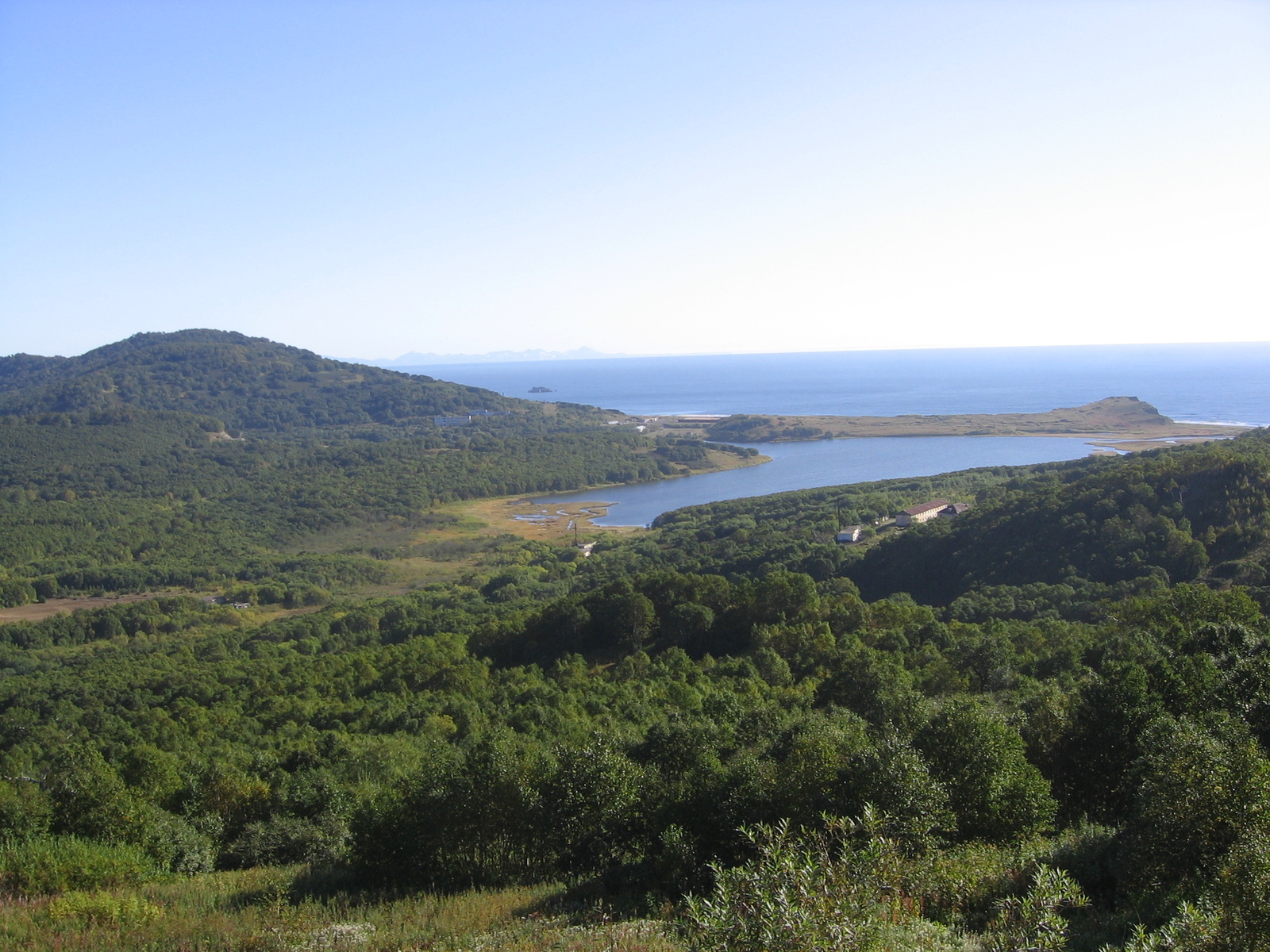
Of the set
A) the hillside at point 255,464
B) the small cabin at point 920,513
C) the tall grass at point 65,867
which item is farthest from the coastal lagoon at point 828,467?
the tall grass at point 65,867

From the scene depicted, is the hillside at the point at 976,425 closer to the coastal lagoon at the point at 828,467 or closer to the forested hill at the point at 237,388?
the coastal lagoon at the point at 828,467

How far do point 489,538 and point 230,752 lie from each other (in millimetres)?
50455

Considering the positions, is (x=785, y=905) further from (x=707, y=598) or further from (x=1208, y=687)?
(x=707, y=598)

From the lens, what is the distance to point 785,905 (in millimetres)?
5395

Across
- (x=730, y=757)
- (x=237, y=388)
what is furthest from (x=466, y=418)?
(x=730, y=757)

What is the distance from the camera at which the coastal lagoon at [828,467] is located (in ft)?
291

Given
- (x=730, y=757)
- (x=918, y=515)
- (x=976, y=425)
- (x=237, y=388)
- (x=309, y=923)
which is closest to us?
(x=309, y=923)

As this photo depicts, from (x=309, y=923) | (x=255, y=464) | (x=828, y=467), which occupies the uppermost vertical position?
(x=309, y=923)

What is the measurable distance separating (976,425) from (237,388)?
429ft

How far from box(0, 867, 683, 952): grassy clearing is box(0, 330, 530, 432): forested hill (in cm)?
14310

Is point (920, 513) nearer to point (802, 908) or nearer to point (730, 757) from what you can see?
point (730, 757)

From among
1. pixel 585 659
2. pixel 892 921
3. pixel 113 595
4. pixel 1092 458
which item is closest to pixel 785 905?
pixel 892 921

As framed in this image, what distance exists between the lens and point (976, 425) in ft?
418

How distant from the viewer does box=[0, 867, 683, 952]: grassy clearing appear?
30.0 feet
